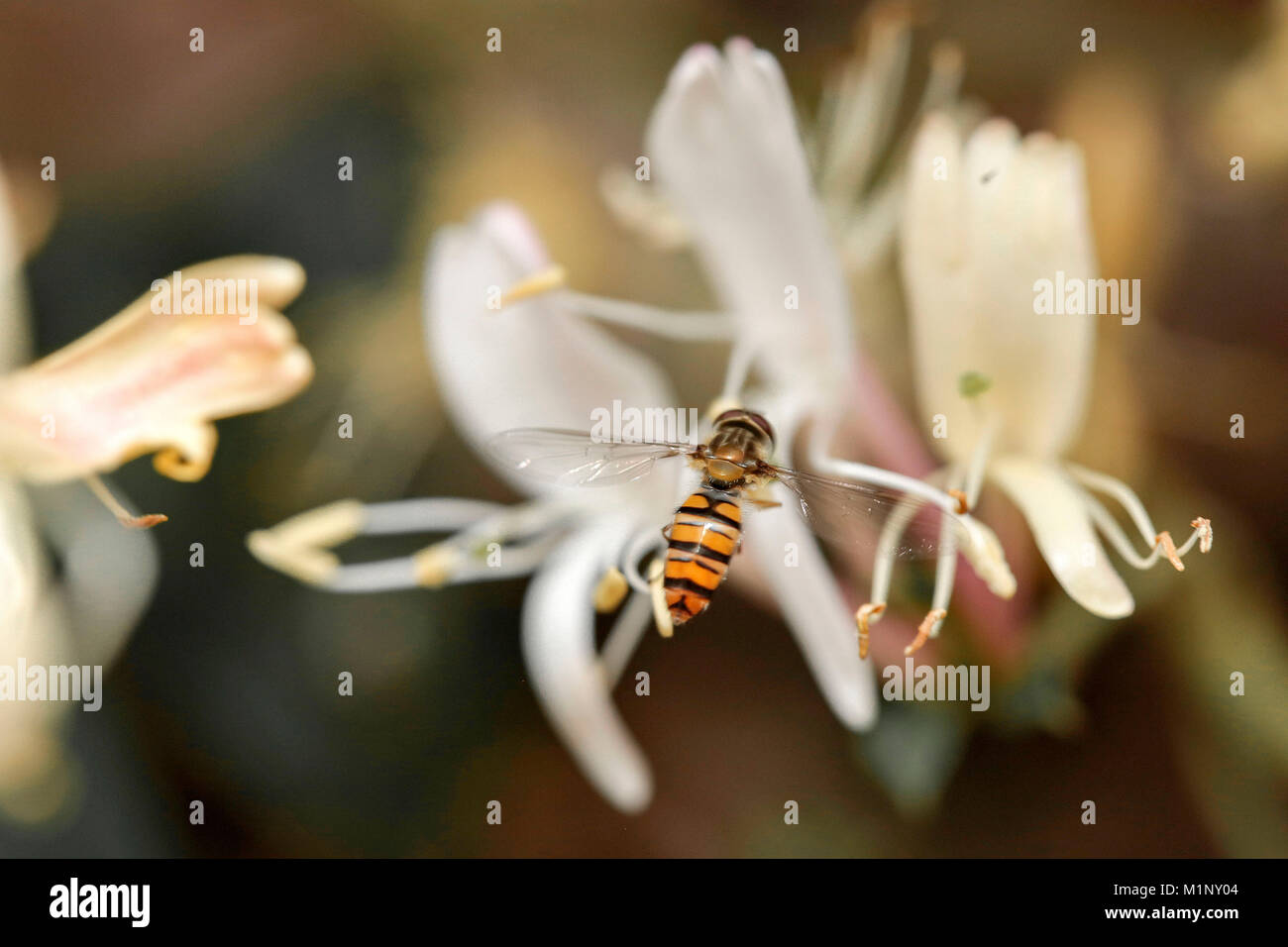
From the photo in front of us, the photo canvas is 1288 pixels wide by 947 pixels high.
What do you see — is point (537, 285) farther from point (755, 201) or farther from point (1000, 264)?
point (1000, 264)

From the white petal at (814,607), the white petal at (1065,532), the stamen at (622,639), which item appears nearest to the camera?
the white petal at (1065,532)

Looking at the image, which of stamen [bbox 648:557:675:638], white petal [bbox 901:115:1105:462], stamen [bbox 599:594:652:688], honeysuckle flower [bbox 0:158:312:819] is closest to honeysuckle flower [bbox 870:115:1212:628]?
white petal [bbox 901:115:1105:462]

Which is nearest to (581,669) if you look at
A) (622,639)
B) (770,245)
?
(622,639)

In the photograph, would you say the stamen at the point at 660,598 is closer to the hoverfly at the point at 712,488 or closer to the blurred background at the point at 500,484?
the hoverfly at the point at 712,488

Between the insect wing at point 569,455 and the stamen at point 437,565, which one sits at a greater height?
the insect wing at point 569,455
